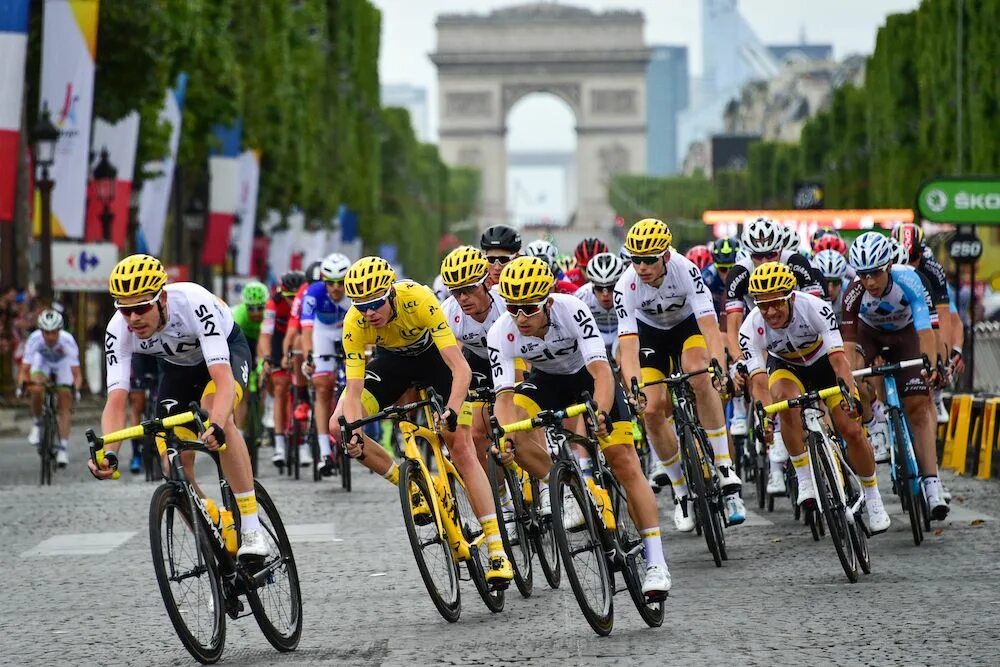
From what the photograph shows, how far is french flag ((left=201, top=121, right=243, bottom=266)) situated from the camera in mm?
41156

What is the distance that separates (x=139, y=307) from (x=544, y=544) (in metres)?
2.67

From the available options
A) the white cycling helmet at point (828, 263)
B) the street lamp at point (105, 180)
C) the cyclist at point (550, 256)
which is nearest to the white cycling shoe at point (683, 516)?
the cyclist at point (550, 256)

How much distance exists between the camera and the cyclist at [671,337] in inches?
488

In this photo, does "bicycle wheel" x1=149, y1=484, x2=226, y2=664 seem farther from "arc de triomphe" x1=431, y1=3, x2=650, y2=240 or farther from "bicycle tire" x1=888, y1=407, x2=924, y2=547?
"arc de triomphe" x1=431, y1=3, x2=650, y2=240

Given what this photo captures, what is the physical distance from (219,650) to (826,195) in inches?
2704

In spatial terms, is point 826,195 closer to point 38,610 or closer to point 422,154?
point 422,154

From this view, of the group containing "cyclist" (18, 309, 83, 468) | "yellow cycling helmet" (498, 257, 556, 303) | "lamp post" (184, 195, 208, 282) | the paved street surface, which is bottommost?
the paved street surface

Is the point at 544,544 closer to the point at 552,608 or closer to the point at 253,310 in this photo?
the point at 552,608

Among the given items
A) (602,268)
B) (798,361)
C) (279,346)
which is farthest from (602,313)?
(279,346)

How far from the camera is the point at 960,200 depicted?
24406 millimetres

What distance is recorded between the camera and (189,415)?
29.1 ft

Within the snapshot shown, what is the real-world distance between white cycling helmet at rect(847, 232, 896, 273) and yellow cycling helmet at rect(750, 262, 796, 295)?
1.21 m

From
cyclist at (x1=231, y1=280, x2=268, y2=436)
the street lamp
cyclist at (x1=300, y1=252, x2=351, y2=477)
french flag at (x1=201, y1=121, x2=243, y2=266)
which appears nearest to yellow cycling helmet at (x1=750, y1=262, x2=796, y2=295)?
cyclist at (x1=300, y1=252, x2=351, y2=477)

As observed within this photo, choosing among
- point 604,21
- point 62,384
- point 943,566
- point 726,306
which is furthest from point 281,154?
point 604,21
